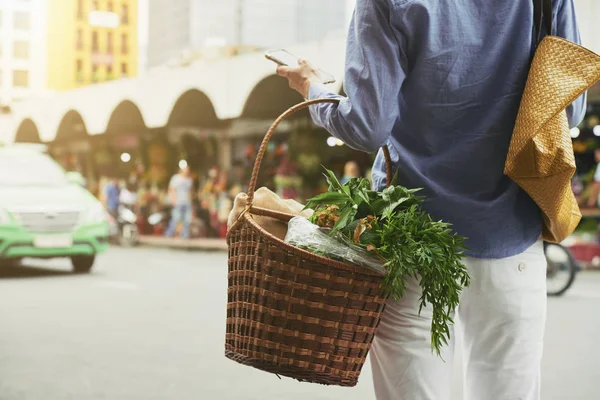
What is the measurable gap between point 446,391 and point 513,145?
572 millimetres

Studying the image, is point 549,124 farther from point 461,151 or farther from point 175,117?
point 175,117

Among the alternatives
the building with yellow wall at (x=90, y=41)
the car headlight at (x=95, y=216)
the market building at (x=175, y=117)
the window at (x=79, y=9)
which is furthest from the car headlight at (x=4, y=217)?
the window at (x=79, y=9)

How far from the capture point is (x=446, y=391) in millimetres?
2000

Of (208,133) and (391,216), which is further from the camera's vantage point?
(208,133)

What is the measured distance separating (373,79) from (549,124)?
1.30 ft

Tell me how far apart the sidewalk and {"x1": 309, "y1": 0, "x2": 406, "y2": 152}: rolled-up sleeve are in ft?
53.8

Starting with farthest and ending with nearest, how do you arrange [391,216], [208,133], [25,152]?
[208,133] < [25,152] < [391,216]

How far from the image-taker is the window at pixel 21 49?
8869 centimetres

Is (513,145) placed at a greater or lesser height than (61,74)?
greater

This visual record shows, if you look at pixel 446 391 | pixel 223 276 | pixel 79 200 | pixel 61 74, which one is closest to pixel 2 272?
pixel 79 200

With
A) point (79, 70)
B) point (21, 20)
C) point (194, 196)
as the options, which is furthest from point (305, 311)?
point (21, 20)

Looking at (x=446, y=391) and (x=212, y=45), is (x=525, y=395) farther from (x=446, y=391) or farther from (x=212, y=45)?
(x=212, y=45)

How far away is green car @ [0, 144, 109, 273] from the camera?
11867 millimetres

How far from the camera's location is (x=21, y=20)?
90.4 m
